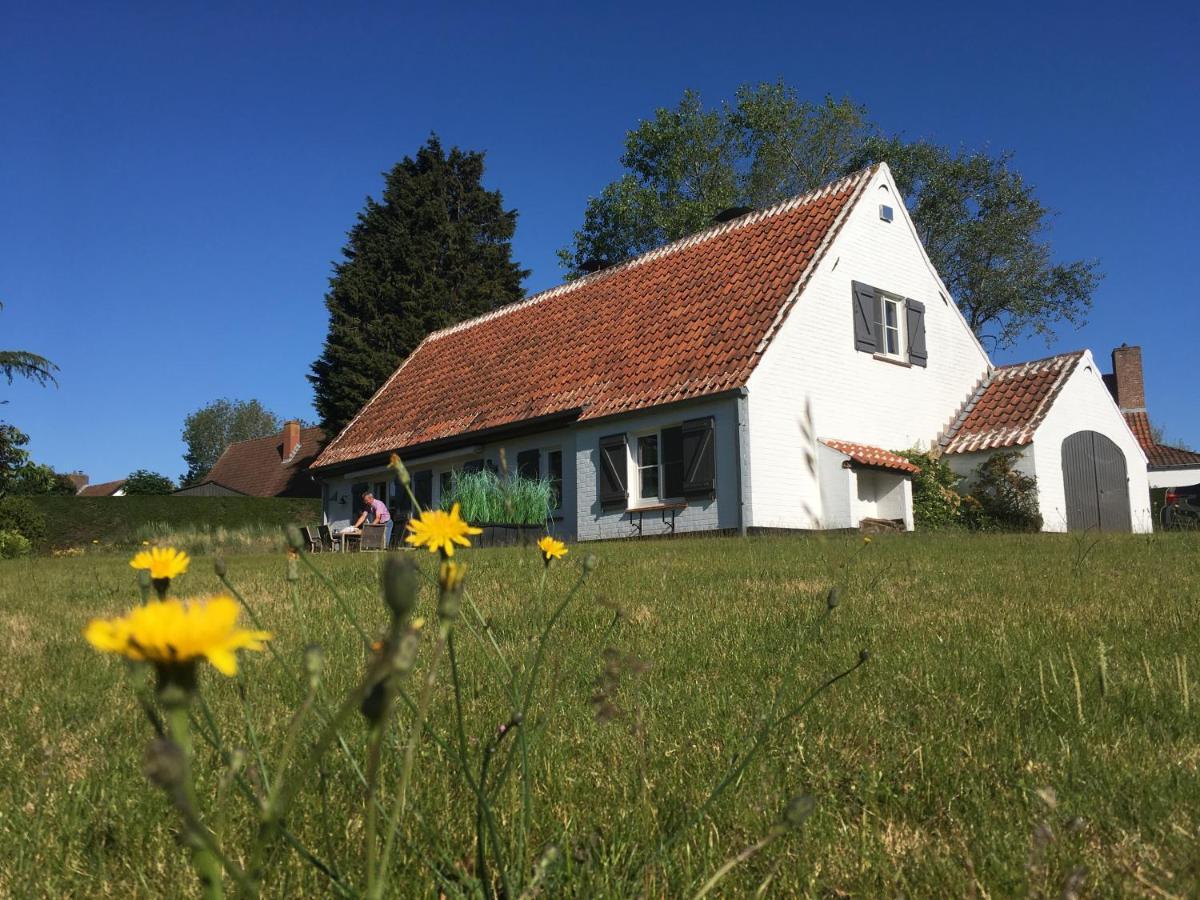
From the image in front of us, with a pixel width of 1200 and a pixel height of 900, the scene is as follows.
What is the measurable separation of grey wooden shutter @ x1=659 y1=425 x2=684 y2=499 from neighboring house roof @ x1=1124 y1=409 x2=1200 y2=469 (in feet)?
83.9

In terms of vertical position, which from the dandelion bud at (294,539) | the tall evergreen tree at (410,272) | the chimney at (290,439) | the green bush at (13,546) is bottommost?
the dandelion bud at (294,539)

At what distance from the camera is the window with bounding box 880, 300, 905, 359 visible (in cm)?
1809

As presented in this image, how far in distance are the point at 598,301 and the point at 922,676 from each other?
1751 centimetres

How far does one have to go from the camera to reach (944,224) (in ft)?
108

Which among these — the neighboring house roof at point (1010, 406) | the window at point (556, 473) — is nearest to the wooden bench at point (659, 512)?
the window at point (556, 473)

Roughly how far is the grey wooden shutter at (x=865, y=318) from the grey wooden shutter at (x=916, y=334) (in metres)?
0.92

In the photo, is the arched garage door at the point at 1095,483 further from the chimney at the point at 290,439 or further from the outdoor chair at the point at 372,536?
the chimney at the point at 290,439

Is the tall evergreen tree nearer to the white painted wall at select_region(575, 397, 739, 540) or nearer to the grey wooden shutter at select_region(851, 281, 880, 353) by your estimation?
the white painted wall at select_region(575, 397, 739, 540)

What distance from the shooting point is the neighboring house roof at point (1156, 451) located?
35.5 meters

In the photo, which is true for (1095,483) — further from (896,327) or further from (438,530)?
(438,530)

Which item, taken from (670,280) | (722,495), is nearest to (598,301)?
(670,280)

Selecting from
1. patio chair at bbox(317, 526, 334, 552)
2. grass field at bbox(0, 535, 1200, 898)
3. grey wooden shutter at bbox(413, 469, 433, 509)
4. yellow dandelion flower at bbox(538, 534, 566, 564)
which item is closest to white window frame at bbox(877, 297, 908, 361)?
grey wooden shutter at bbox(413, 469, 433, 509)

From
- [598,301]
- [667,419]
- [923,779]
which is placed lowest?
[923,779]

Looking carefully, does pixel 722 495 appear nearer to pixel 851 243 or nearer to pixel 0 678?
pixel 851 243
